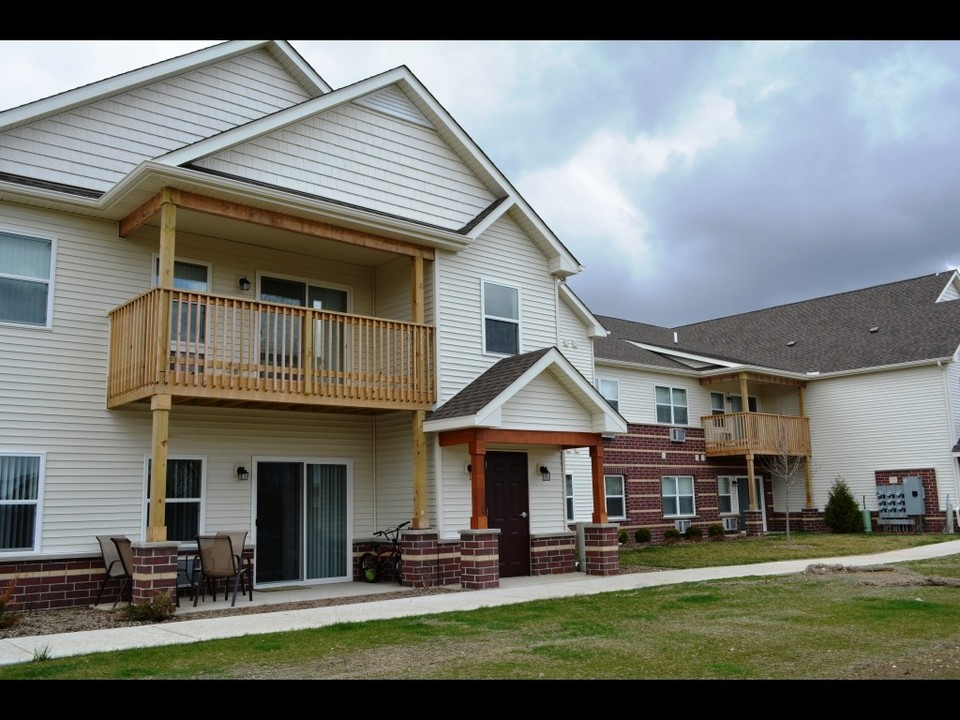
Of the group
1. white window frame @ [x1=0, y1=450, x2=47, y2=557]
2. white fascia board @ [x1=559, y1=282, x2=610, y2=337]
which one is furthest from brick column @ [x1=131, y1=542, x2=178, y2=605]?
white fascia board @ [x1=559, y1=282, x2=610, y2=337]

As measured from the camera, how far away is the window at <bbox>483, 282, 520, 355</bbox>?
15.8 meters

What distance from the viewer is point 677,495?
86.5 ft

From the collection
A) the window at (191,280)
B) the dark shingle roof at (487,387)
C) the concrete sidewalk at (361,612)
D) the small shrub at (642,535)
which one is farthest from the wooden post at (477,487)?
the small shrub at (642,535)

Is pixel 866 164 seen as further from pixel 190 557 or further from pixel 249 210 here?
pixel 190 557

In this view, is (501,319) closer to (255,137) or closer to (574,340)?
(574,340)

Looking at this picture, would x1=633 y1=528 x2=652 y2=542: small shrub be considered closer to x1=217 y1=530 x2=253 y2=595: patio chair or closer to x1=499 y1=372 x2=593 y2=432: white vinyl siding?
x1=499 y1=372 x2=593 y2=432: white vinyl siding

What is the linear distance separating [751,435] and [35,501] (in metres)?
21.3

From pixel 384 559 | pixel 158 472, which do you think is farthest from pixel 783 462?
pixel 158 472

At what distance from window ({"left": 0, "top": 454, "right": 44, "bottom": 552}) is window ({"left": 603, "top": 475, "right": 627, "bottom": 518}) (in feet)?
52.2
